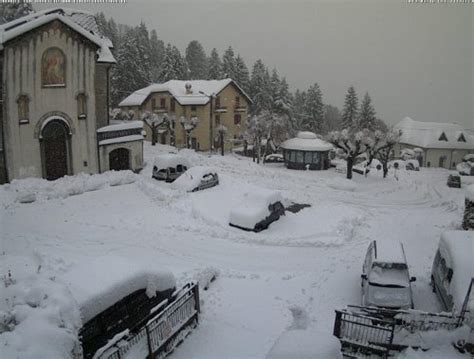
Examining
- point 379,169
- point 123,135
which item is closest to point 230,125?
point 379,169

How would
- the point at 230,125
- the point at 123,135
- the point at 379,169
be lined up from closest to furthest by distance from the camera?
the point at 123,135 < the point at 379,169 < the point at 230,125

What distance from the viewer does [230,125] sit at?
54.4m

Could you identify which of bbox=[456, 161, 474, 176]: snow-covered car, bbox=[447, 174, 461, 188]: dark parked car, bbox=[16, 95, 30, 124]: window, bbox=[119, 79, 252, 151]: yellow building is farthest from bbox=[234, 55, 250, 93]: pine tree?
bbox=[16, 95, 30, 124]: window

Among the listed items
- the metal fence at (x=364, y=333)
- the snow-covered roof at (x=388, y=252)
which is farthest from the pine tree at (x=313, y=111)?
the metal fence at (x=364, y=333)

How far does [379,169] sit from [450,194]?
15.2 m

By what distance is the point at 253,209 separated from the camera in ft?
62.6

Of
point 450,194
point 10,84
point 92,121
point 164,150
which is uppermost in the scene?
point 10,84

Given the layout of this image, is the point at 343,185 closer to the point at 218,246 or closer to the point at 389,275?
the point at 218,246

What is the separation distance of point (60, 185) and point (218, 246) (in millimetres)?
11712

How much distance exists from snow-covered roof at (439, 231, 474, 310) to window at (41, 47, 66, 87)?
23176 mm

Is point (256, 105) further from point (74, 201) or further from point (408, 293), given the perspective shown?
point (408, 293)

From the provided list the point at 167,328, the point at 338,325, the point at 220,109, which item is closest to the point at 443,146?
the point at 220,109

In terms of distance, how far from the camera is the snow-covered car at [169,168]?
26500 millimetres

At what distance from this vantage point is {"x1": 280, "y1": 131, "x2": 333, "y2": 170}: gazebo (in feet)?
143
